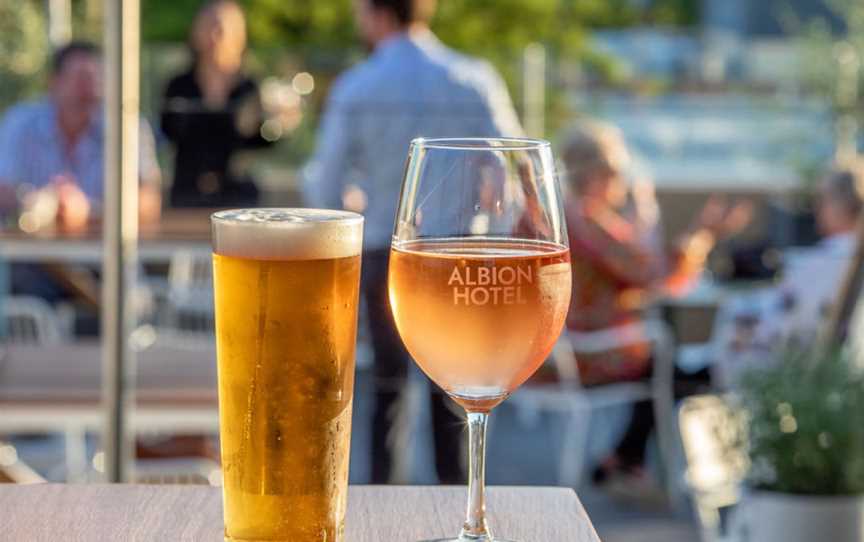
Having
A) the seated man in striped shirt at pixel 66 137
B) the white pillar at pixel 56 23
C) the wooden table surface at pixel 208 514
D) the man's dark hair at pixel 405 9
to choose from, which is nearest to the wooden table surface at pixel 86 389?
the man's dark hair at pixel 405 9

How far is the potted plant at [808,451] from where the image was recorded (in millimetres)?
2803

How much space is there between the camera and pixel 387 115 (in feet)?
10.6

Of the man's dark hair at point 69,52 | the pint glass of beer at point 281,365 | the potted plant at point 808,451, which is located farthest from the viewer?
the man's dark hair at point 69,52

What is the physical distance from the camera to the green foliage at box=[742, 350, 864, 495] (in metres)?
2.81

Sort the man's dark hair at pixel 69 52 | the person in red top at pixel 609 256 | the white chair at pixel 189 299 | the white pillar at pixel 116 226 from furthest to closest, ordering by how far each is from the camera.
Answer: the white chair at pixel 189 299
the man's dark hair at pixel 69 52
the person in red top at pixel 609 256
the white pillar at pixel 116 226

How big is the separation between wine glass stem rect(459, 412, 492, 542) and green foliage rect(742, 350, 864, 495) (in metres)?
2.25

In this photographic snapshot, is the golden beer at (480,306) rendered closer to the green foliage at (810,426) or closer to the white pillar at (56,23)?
the green foliage at (810,426)

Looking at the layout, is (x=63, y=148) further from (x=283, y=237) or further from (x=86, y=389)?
(x=283, y=237)

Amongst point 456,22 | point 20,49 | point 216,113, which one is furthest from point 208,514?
point 456,22

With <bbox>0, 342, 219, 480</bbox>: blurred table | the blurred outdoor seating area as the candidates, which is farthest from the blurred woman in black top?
<bbox>0, 342, 219, 480</bbox>: blurred table

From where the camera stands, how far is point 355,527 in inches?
29.4

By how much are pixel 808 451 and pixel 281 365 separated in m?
2.33

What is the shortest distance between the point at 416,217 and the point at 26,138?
3729mm

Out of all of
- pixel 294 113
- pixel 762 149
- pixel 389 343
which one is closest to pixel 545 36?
pixel 762 149
